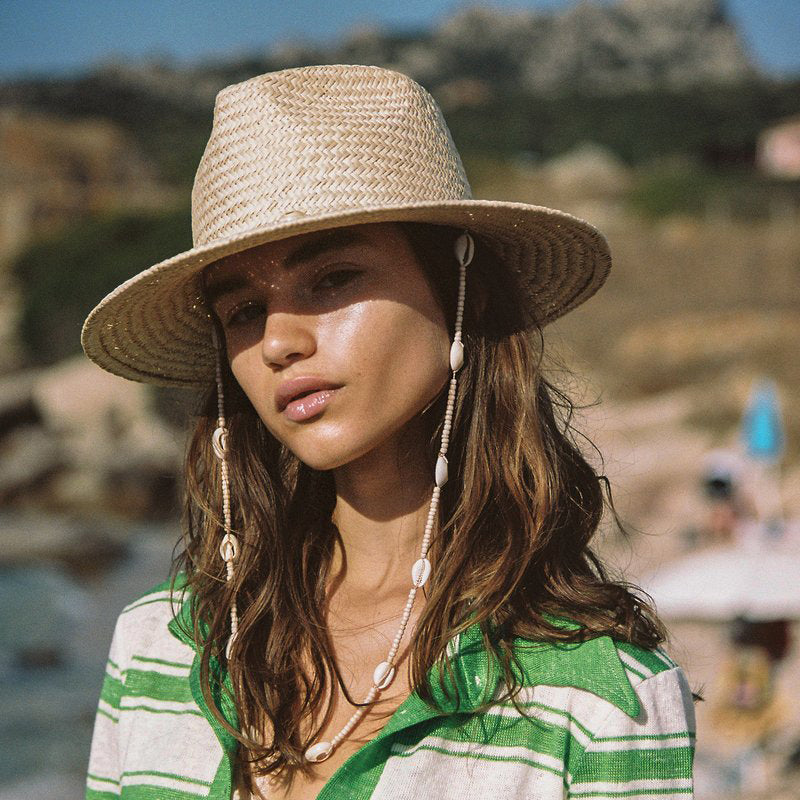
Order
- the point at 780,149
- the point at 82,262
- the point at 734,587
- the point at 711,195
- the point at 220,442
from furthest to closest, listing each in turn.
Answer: the point at 780,149 → the point at 711,195 → the point at 82,262 → the point at 734,587 → the point at 220,442

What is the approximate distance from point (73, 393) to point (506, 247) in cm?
1777

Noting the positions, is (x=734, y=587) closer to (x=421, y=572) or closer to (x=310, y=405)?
(x=421, y=572)

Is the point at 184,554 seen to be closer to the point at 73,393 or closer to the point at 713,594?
the point at 713,594

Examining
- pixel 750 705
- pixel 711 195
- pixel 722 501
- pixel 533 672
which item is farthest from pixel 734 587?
pixel 711 195

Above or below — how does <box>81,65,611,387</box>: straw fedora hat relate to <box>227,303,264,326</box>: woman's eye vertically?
above

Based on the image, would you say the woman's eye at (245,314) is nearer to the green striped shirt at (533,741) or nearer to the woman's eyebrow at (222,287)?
the woman's eyebrow at (222,287)

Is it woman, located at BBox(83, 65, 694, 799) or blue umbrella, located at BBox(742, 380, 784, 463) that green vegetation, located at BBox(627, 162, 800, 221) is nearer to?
blue umbrella, located at BBox(742, 380, 784, 463)

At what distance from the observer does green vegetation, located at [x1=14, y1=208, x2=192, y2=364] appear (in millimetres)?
27594

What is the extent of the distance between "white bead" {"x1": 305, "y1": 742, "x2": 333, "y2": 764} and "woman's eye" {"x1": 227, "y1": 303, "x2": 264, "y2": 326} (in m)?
0.60

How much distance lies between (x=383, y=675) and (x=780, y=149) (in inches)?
1584

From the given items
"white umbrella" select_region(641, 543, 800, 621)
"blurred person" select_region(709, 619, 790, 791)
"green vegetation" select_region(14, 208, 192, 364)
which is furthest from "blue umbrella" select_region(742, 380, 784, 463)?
"green vegetation" select_region(14, 208, 192, 364)

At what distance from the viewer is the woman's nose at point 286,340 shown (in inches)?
54.7

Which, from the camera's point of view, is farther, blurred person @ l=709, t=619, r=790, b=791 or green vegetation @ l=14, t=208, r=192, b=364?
green vegetation @ l=14, t=208, r=192, b=364

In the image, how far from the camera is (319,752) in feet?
4.67
